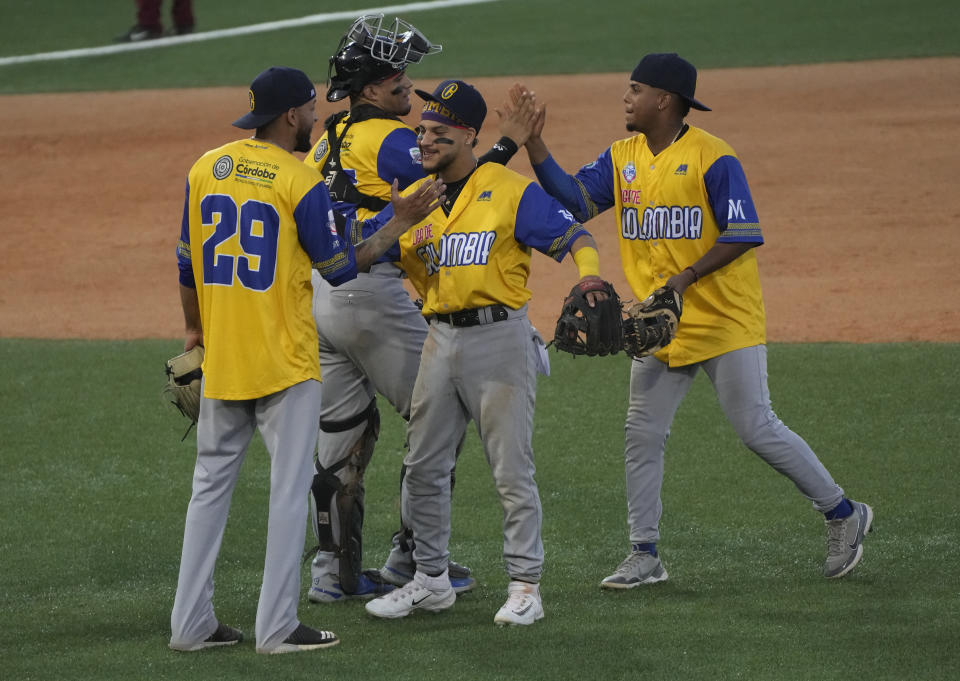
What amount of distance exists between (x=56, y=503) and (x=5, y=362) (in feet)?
A: 11.5

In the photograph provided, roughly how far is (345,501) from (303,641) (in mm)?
990

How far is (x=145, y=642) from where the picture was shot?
16.4 feet

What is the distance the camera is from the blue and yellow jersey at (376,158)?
5.64m

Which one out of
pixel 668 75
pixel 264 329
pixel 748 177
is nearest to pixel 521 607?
pixel 264 329

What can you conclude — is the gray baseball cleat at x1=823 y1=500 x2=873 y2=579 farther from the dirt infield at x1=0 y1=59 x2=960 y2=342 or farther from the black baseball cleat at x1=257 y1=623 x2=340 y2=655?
the dirt infield at x1=0 y1=59 x2=960 y2=342

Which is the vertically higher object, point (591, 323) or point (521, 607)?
point (591, 323)

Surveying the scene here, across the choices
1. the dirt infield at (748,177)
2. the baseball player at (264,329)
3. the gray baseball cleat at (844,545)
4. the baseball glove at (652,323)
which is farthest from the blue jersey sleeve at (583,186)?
the dirt infield at (748,177)

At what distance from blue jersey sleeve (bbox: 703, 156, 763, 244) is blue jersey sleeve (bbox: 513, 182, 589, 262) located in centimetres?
76

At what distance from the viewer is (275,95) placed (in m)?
4.79

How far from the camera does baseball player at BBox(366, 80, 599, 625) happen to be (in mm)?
5078

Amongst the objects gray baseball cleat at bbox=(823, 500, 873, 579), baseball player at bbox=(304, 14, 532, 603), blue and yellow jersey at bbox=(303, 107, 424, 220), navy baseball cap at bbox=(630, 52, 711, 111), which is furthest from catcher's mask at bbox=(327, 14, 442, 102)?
gray baseball cleat at bbox=(823, 500, 873, 579)

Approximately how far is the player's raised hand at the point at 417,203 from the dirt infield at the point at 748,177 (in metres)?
6.12

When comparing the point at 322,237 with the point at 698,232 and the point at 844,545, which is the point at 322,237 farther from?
the point at 844,545

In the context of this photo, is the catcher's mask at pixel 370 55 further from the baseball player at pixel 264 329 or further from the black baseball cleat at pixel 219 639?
the black baseball cleat at pixel 219 639
